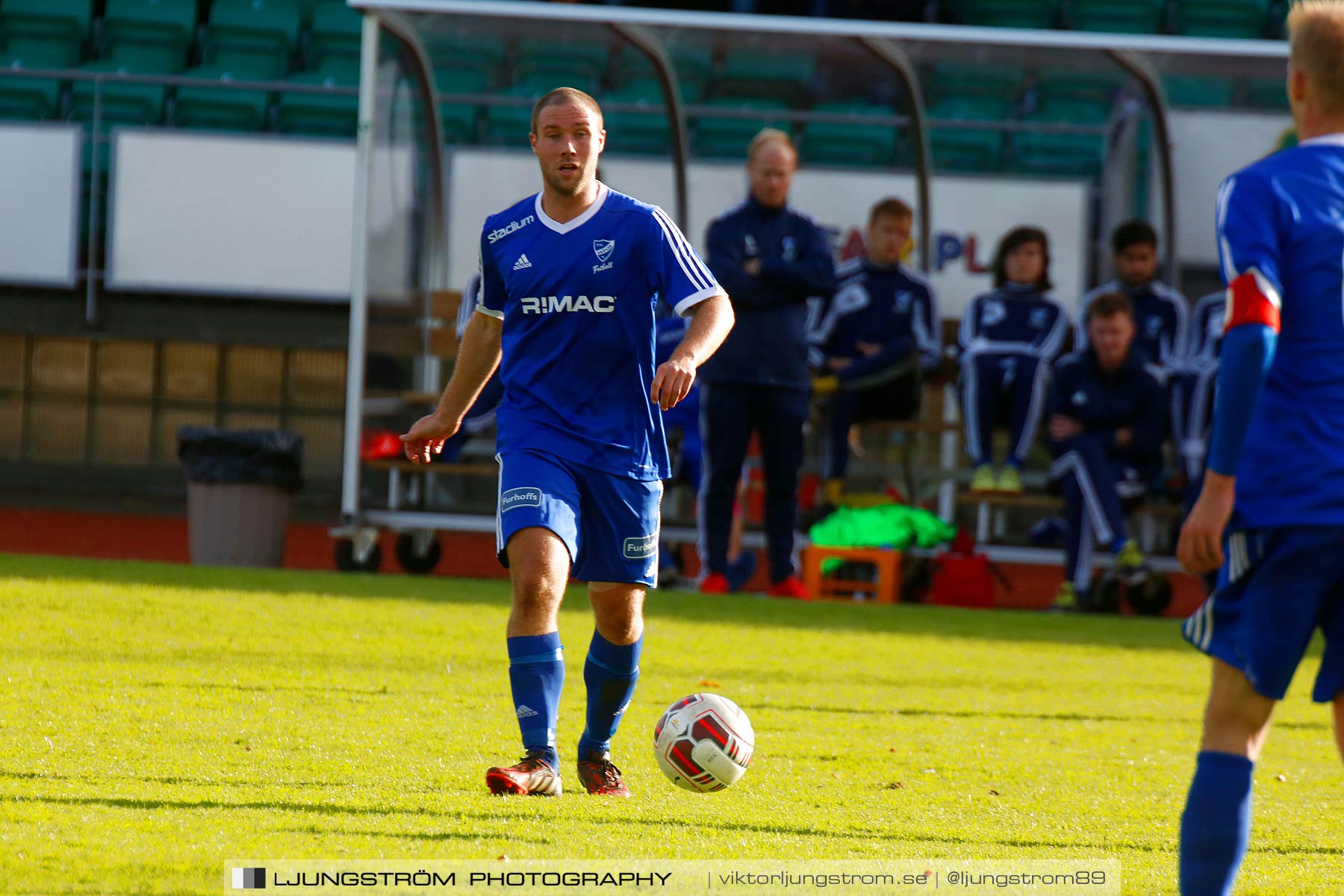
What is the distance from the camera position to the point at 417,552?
11.7m

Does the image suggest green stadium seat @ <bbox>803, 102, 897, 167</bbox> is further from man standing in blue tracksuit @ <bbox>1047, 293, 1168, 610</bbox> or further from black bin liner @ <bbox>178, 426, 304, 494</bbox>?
black bin liner @ <bbox>178, 426, 304, 494</bbox>

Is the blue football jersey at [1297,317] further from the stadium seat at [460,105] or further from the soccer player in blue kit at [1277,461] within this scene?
the stadium seat at [460,105]

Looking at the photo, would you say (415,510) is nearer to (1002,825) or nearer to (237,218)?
(237,218)

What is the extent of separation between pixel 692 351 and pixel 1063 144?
28.8ft

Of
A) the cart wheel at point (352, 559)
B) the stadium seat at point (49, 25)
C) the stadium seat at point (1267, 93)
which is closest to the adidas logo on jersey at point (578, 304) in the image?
the cart wheel at point (352, 559)

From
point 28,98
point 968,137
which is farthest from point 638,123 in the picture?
point 28,98

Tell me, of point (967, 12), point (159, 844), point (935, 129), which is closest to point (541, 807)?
point (159, 844)

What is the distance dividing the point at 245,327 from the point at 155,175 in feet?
5.19

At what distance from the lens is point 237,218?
14070 mm

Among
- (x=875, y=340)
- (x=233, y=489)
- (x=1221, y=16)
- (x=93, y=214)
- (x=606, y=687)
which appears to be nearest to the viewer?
(x=606, y=687)

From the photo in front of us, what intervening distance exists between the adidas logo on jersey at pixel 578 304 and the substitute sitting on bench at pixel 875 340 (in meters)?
6.49

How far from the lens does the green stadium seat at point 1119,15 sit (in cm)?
1728

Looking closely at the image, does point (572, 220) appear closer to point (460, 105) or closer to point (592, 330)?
point (592, 330)

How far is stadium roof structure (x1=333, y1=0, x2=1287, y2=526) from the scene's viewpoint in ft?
36.8
